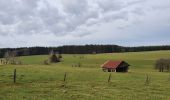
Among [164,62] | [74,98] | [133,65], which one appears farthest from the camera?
[133,65]

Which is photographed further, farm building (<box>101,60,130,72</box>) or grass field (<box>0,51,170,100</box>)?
farm building (<box>101,60,130,72</box>)

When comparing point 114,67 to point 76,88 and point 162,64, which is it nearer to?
point 162,64

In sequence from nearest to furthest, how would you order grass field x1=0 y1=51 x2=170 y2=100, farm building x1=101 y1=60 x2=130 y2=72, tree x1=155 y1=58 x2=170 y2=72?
grass field x1=0 y1=51 x2=170 y2=100 < farm building x1=101 y1=60 x2=130 y2=72 < tree x1=155 y1=58 x2=170 y2=72

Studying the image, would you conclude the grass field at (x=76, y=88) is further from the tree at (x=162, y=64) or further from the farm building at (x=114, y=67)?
the tree at (x=162, y=64)

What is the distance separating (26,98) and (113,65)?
8685 cm

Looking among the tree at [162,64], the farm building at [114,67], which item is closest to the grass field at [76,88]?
the farm building at [114,67]

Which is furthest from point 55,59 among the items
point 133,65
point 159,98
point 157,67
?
point 159,98

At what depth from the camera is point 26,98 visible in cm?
2569

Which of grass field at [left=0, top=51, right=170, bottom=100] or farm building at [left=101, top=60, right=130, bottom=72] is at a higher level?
grass field at [left=0, top=51, right=170, bottom=100]

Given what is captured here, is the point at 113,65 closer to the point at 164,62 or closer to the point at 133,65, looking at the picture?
the point at 164,62

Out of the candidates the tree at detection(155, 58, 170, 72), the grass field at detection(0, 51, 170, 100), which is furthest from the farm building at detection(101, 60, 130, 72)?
the grass field at detection(0, 51, 170, 100)

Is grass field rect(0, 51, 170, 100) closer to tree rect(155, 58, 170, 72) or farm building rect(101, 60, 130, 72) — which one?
farm building rect(101, 60, 130, 72)

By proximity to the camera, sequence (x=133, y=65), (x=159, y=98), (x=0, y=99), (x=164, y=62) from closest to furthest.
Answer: (x=0, y=99)
(x=159, y=98)
(x=164, y=62)
(x=133, y=65)

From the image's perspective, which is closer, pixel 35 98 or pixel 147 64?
pixel 35 98
